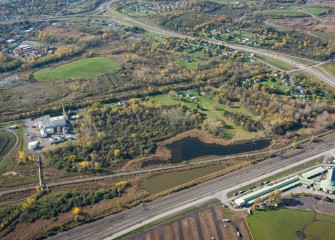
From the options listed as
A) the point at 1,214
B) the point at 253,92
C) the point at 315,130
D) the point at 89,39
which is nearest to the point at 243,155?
the point at 315,130

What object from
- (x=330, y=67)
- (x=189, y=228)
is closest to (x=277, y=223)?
(x=189, y=228)

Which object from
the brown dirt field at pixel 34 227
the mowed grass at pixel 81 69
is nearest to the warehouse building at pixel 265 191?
the brown dirt field at pixel 34 227

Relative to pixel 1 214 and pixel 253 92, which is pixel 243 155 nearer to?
pixel 253 92

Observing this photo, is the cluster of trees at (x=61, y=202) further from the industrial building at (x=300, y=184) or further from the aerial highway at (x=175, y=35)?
the aerial highway at (x=175, y=35)

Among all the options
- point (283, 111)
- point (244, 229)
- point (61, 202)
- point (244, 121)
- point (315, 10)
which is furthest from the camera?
point (315, 10)

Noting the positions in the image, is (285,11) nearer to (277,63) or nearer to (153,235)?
(277,63)

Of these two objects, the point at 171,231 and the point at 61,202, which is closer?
the point at 171,231

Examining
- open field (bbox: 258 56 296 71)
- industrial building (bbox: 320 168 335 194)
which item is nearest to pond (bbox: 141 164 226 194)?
industrial building (bbox: 320 168 335 194)
